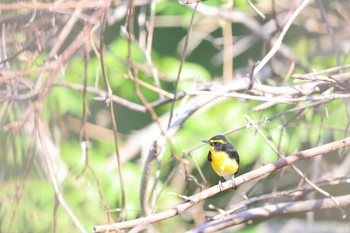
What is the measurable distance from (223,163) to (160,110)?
5.04ft

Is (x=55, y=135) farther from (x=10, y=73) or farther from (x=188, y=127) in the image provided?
(x=10, y=73)

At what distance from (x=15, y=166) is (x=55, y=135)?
1039 millimetres

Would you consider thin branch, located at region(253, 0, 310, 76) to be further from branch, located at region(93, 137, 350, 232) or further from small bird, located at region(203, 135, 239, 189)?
branch, located at region(93, 137, 350, 232)

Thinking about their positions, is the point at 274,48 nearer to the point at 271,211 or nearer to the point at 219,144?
the point at 219,144

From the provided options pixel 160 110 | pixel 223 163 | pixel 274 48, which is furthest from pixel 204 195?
pixel 160 110

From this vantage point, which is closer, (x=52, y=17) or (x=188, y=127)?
(x=52, y=17)

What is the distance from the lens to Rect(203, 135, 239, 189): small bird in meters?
1.92

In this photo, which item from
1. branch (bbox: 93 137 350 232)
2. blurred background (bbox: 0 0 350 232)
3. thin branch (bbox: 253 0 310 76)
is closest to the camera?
branch (bbox: 93 137 350 232)

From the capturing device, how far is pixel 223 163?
1.94 meters

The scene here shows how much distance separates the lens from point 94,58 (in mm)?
3357

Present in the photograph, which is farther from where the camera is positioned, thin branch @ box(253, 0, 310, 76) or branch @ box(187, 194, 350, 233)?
branch @ box(187, 194, 350, 233)

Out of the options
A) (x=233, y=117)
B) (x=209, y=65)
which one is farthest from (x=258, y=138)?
(x=209, y=65)

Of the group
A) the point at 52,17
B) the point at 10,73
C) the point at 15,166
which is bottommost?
the point at 15,166

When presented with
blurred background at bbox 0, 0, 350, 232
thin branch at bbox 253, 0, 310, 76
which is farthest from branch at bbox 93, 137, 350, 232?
thin branch at bbox 253, 0, 310, 76
